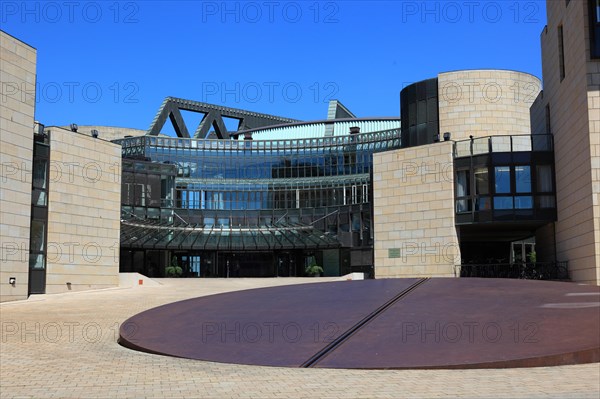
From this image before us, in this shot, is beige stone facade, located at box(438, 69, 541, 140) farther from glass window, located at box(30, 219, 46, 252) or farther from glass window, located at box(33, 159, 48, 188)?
glass window, located at box(30, 219, 46, 252)

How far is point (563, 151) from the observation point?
37719mm

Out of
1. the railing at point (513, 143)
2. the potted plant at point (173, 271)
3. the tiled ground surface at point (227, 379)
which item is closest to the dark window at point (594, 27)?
the railing at point (513, 143)

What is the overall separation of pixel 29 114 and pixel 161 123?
181ft

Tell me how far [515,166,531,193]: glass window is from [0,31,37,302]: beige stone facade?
86.1ft

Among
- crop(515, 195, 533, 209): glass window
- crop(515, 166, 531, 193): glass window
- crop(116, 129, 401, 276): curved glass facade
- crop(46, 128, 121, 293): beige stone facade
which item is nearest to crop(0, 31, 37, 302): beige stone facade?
crop(46, 128, 121, 293): beige stone facade

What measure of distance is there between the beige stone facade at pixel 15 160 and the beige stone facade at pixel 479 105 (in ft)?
105

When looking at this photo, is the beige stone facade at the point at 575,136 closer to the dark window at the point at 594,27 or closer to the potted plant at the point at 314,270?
the dark window at the point at 594,27

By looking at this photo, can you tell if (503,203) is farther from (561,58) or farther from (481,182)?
(561,58)

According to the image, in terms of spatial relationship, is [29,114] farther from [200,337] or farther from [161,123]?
[161,123]

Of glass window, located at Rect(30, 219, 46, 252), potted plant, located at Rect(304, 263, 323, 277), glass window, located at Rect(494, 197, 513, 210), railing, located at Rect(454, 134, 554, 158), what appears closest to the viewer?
Answer: glass window, located at Rect(30, 219, 46, 252)

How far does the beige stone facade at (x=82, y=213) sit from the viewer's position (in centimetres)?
3716

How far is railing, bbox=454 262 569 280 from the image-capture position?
3747 cm

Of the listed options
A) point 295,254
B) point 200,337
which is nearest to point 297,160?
point 295,254

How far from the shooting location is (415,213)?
43844mm
